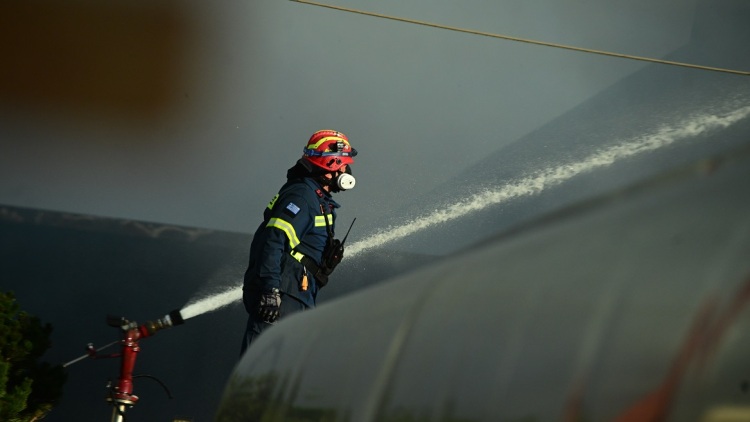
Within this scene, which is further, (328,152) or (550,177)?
(550,177)

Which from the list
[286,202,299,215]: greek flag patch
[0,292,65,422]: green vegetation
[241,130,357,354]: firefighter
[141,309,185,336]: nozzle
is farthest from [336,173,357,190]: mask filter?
[0,292,65,422]: green vegetation

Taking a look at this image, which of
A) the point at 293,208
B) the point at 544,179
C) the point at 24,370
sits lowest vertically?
the point at 24,370

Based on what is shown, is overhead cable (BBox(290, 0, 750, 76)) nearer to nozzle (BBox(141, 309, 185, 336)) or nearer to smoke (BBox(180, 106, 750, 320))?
smoke (BBox(180, 106, 750, 320))

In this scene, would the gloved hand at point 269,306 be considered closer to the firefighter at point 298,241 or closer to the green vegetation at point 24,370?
the firefighter at point 298,241

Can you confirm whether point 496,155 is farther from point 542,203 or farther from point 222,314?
point 222,314

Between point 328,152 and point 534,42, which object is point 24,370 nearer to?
point 328,152

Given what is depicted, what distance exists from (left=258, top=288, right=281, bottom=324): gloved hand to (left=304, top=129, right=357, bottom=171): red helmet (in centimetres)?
69

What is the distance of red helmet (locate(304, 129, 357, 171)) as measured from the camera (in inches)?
190

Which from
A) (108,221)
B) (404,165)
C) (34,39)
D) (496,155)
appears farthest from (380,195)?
(34,39)

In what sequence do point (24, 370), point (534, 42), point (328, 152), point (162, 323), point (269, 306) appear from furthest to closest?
point (534, 42)
point (328, 152)
point (24, 370)
point (162, 323)
point (269, 306)

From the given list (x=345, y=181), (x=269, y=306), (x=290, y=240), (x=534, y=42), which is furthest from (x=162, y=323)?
(x=534, y=42)

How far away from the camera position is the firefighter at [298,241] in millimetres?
4465

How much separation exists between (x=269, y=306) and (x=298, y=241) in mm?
338

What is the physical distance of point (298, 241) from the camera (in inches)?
181
